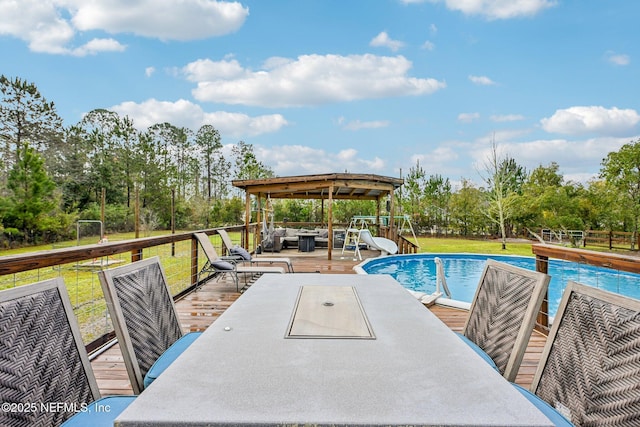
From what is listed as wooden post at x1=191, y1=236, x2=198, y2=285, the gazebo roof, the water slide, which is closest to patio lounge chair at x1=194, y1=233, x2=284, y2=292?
wooden post at x1=191, y1=236, x2=198, y2=285

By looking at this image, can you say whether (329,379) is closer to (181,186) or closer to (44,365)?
(44,365)

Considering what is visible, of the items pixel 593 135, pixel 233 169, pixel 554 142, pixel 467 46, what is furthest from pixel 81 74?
pixel 593 135

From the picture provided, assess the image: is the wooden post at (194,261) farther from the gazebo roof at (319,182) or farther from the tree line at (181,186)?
the tree line at (181,186)

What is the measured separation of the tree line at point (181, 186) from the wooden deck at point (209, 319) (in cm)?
910

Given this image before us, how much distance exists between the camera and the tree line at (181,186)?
695 inches

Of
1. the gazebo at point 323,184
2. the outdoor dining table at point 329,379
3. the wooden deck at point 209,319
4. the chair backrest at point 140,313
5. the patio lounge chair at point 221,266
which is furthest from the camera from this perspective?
the gazebo at point 323,184

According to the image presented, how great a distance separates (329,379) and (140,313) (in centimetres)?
118

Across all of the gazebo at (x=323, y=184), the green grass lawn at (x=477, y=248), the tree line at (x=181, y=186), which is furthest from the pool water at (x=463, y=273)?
the tree line at (x=181, y=186)

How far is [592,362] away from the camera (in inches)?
48.1

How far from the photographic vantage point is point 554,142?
19.7 m

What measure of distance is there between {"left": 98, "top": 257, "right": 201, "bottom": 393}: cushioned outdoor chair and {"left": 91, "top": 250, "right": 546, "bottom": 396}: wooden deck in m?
0.78

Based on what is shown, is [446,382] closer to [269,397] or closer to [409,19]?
[269,397]

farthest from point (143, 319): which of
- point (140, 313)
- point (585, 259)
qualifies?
point (585, 259)

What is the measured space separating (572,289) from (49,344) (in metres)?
1.96
